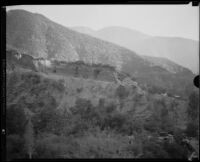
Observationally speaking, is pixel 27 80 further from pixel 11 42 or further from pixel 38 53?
pixel 11 42

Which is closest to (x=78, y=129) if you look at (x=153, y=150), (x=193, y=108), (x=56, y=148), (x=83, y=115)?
(x=83, y=115)

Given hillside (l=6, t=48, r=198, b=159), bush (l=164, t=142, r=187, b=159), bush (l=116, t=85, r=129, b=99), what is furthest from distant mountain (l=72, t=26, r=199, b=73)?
bush (l=164, t=142, r=187, b=159)

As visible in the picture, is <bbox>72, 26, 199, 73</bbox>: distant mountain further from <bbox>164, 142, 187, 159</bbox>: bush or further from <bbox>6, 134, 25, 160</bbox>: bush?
<bbox>6, 134, 25, 160</bbox>: bush

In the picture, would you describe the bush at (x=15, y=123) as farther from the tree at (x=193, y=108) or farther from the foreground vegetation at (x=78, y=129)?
the tree at (x=193, y=108)

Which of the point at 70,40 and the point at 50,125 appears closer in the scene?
the point at 50,125

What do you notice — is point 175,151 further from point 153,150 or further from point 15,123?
point 15,123
